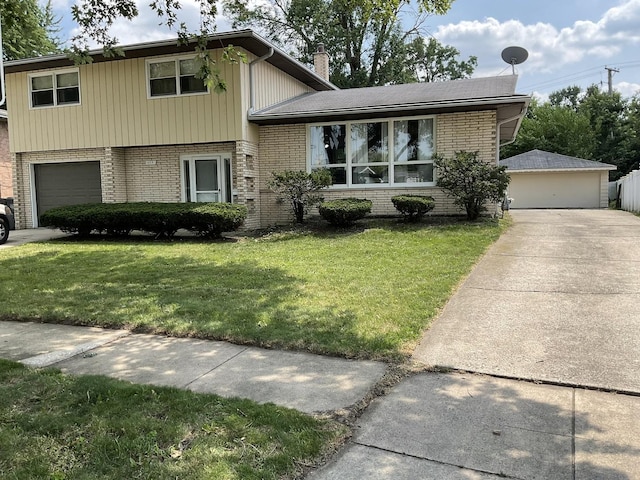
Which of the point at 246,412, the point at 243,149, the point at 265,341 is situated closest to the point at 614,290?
the point at 265,341

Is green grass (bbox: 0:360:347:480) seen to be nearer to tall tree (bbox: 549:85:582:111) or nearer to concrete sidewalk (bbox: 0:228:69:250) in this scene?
concrete sidewalk (bbox: 0:228:69:250)

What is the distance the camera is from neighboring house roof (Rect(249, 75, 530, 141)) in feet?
40.4

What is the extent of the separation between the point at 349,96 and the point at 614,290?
11204mm

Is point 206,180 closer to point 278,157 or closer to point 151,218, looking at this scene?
point 278,157

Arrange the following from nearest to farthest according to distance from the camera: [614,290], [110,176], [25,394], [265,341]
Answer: [25,394] → [265,341] → [614,290] → [110,176]

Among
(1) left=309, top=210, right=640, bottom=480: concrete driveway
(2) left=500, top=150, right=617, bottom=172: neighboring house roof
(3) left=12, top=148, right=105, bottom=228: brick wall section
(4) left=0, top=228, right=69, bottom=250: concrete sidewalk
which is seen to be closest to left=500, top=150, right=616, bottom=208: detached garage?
(2) left=500, top=150, right=617, bottom=172: neighboring house roof

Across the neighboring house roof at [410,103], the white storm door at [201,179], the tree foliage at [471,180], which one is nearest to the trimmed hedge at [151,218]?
the white storm door at [201,179]

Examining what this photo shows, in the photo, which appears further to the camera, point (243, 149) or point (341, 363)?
point (243, 149)

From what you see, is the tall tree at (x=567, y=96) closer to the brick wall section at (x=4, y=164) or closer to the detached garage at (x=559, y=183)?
the detached garage at (x=559, y=183)

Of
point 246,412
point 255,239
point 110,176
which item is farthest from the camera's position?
point 110,176

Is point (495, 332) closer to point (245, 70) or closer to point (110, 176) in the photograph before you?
point (245, 70)

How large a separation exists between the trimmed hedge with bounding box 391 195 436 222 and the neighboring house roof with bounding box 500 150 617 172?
1627 cm

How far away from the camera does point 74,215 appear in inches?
469

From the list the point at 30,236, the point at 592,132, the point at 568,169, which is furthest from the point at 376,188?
the point at 592,132
